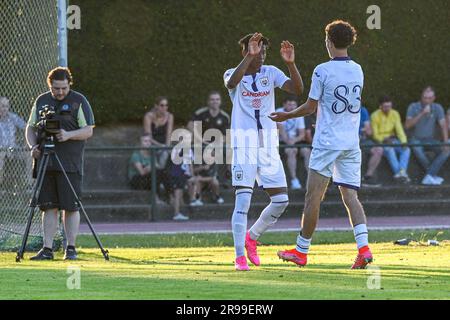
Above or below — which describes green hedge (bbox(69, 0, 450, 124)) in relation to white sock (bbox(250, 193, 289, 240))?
above

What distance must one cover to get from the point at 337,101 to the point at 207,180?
11087 millimetres

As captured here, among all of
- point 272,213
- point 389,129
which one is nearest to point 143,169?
point 389,129

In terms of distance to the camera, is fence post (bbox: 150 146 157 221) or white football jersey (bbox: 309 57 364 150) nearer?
white football jersey (bbox: 309 57 364 150)

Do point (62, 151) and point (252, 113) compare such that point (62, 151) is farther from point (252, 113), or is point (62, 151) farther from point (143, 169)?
point (143, 169)

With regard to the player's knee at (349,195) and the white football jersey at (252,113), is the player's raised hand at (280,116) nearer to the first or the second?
the white football jersey at (252,113)

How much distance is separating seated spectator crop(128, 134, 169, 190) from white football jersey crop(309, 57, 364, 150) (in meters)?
10.8

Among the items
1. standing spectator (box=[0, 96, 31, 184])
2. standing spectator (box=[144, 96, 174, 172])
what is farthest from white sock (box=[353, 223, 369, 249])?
standing spectator (box=[144, 96, 174, 172])

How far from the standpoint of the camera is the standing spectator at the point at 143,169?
73.0 feet

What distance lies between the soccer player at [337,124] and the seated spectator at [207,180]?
1047 centimetres

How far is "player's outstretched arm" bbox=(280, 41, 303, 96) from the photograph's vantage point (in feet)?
38.8

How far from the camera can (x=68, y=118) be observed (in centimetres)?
1420

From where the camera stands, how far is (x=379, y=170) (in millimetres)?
23125

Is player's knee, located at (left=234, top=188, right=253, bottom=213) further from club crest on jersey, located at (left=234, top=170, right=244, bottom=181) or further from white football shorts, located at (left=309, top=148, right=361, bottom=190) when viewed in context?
white football shorts, located at (left=309, top=148, right=361, bottom=190)

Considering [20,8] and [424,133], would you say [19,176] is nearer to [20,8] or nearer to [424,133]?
[20,8]
